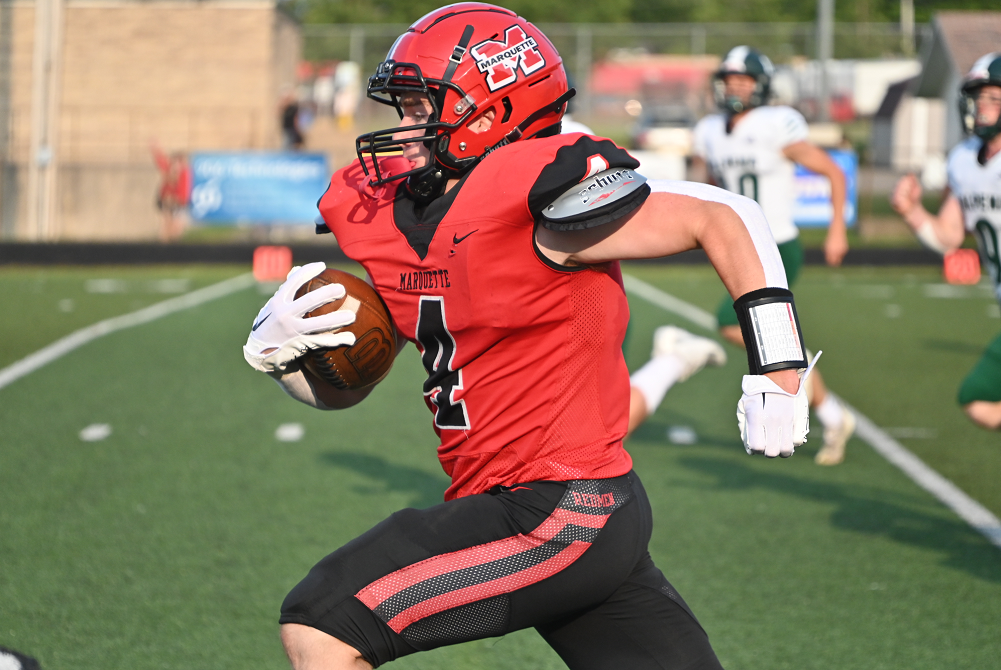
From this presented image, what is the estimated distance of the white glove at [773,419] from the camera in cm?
210

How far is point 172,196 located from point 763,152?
13679 mm

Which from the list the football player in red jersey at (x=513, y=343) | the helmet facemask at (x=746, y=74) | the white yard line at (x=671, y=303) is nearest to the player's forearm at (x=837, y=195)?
the helmet facemask at (x=746, y=74)

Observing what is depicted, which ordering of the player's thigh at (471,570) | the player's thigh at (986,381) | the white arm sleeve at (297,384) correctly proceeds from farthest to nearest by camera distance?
the player's thigh at (986,381) → the white arm sleeve at (297,384) → the player's thigh at (471,570)

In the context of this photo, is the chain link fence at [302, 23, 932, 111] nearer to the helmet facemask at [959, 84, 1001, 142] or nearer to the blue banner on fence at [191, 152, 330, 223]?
the blue banner on fence at [191, 152, 330, 223]

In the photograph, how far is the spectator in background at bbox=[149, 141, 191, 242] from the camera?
1830 cm

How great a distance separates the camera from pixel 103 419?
22.7ft

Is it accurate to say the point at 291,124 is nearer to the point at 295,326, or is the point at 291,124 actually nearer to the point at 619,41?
the point at 619,41

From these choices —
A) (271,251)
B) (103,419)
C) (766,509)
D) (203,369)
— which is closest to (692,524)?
(766,509)

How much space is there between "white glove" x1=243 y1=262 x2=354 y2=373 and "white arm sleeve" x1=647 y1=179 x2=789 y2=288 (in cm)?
75

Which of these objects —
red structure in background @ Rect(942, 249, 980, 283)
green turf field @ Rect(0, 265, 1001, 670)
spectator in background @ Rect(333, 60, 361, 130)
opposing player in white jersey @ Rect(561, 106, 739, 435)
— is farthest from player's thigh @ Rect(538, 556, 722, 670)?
spectator in background @ Rect(333, 60, 361, 130)

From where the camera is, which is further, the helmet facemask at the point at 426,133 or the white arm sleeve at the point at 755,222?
the helmet facemask at the point at 426,133

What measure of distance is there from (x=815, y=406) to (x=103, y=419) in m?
4.18

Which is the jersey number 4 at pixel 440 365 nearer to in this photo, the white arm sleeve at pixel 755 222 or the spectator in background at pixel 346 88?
the white arm sleeve at pixel 755 222

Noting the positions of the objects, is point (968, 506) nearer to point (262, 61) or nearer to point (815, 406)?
point (815, 406)
